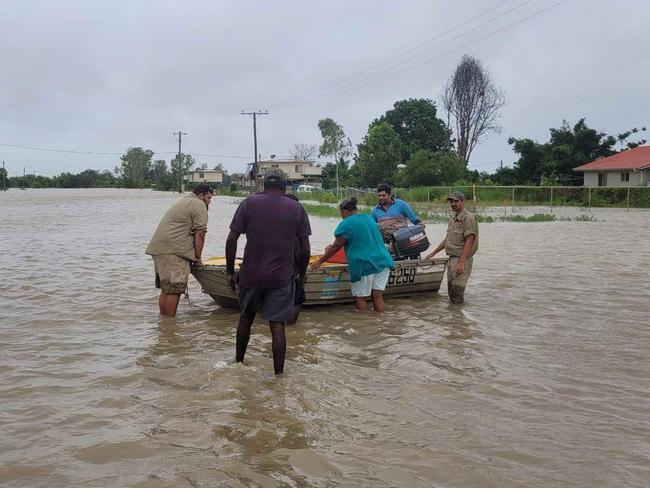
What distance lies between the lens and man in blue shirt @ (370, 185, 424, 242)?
9227 millimetres

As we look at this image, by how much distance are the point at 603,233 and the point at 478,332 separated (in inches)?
657

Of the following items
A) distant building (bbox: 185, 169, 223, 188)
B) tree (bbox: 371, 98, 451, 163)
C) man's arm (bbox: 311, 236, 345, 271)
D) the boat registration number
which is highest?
tree (bbox: 371, 98, 451, 163)

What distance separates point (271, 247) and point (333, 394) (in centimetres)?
134

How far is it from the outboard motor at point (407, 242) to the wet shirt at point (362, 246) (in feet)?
3.95

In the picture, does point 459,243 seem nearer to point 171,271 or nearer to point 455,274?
point 455,274

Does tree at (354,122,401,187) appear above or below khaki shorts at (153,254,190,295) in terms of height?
above

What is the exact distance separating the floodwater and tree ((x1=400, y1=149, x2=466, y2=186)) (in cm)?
4656

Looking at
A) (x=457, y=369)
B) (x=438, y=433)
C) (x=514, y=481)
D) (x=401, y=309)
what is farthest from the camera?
(x=401, y=309)

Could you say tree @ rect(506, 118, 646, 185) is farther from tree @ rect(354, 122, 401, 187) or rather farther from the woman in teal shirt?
the woman in teal shirt

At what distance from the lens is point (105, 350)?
6602 millimetres

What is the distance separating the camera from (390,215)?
366 inches

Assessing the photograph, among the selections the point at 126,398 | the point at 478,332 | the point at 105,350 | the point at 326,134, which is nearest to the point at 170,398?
the point at 126,398

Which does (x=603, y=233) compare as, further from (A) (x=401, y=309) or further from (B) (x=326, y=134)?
(B) (x=326, y=134)

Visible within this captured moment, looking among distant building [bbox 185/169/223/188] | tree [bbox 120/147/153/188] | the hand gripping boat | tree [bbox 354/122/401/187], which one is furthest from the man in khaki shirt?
tree [bbox 120/147/153/188]
